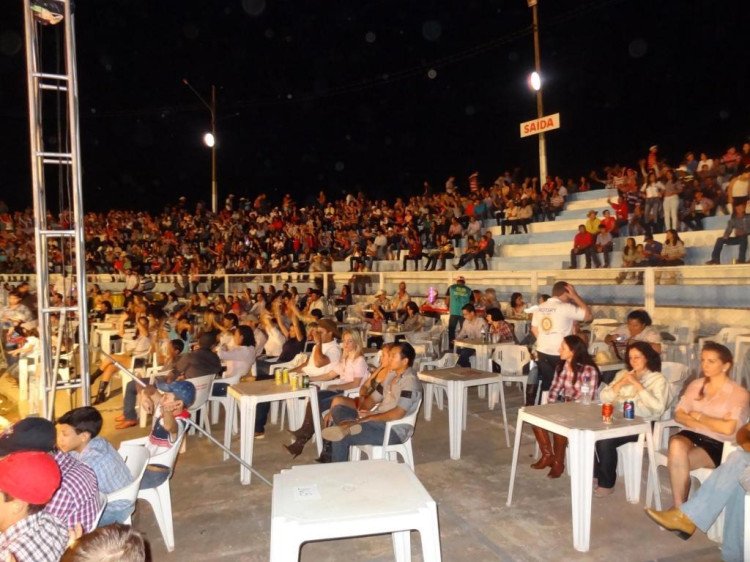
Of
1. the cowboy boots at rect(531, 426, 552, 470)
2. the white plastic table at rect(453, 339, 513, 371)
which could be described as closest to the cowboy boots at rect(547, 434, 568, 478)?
the cowboy boots at rect(531, 426, 552, 470)

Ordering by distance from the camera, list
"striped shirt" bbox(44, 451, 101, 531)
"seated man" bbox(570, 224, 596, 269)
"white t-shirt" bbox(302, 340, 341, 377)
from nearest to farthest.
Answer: "striped shirt" bbox(44, 451, 101, 531) → "white t-shirt" bbox(302, 340, 341, 377) → "seated man" bbox(570, 224, 596, 269)

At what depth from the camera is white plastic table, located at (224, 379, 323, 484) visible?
197 inches

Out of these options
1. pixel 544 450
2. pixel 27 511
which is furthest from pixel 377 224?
pixel 27 511

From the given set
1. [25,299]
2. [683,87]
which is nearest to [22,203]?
[25,299]

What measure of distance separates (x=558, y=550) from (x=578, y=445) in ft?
2.09

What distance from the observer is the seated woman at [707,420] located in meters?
3.65

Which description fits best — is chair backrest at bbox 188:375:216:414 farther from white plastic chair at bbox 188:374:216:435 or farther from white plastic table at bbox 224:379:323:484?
white plastic table at bbox 224:379:323:484

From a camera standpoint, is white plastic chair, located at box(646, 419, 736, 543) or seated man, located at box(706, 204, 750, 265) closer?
white plastic chair, located at box(646, 419, 736, 543)

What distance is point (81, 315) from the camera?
4.36m

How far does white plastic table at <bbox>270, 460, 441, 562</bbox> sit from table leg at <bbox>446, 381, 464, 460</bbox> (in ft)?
8.01

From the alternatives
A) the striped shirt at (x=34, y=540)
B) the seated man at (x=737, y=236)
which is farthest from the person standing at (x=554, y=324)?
the seated man at (x=737, y=236)

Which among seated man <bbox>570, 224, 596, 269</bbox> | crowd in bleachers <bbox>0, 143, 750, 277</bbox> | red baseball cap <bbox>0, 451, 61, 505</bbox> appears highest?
crowd in bleachers <bbox>0, 143, 750, 277</bbox>

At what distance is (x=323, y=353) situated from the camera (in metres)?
6.27

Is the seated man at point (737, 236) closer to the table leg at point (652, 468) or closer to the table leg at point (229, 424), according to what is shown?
the table leg at point (652, 468)
